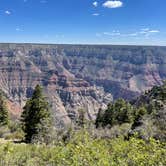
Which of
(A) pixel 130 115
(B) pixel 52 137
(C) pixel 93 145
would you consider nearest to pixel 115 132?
(B) pixel 52 137

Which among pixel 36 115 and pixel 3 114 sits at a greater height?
pixel 36 115

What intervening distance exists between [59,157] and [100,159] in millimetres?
1774

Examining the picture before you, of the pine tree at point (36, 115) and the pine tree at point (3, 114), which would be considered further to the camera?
the pine tree at point (3, 114)

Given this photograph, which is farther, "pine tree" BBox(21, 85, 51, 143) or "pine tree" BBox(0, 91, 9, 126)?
"pine tree" BBox(0, 91, 9, 126)

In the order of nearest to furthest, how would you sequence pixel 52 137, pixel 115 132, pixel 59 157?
pixel 59 157, pixel 52 137, pixel 115 132

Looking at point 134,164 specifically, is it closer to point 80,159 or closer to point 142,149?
point 142,149

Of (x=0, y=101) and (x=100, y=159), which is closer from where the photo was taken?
(x=100, y=159)

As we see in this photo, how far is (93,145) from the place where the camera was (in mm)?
12148

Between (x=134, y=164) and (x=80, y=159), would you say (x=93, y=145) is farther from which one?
(x=134, y=164)

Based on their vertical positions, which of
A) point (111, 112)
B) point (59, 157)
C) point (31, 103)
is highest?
point (59, 157)

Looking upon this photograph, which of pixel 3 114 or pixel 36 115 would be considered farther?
pixel 3 114

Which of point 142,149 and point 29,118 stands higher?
point 142,149

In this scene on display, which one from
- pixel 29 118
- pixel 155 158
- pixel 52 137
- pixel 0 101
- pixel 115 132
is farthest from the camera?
pixel 0 101

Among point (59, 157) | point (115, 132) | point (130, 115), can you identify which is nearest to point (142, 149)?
point (59, 157)
